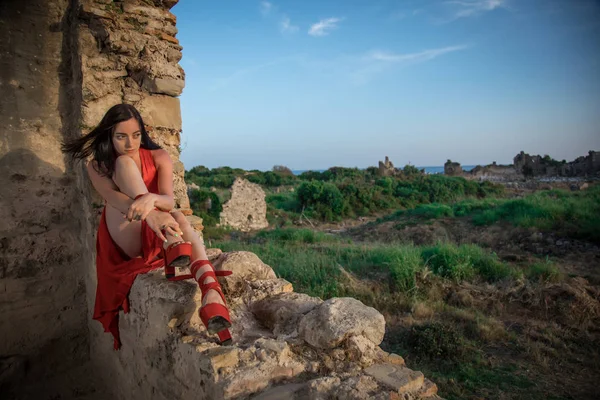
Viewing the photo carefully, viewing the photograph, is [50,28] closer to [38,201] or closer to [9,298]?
[38,201]

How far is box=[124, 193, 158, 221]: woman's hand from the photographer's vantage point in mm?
1844

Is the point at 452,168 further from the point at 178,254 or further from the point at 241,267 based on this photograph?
the point at 178,254

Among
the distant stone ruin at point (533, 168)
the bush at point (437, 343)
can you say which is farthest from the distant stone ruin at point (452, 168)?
the bush at point (437, 343)

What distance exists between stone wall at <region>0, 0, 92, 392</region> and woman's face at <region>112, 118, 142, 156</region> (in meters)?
1.02

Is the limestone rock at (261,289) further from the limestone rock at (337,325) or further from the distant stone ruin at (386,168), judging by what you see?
the distant stone ruin at (386,168)

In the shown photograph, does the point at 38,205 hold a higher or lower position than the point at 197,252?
higher

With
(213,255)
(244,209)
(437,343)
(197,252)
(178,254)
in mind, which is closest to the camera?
(178,254)

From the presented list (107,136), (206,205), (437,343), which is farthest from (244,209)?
(107,136)

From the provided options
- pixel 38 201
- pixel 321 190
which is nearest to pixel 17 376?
pixel 38 201

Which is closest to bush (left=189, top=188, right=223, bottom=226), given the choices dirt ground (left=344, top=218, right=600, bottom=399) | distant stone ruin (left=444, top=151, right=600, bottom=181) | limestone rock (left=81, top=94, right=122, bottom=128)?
dirt ground (left=344, top=218, right=600, bottom=399)

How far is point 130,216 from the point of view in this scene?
1844mm

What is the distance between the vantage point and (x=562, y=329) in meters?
4.39

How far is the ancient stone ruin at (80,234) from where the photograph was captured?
6.31 feet

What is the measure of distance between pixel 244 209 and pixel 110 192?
1146cm
